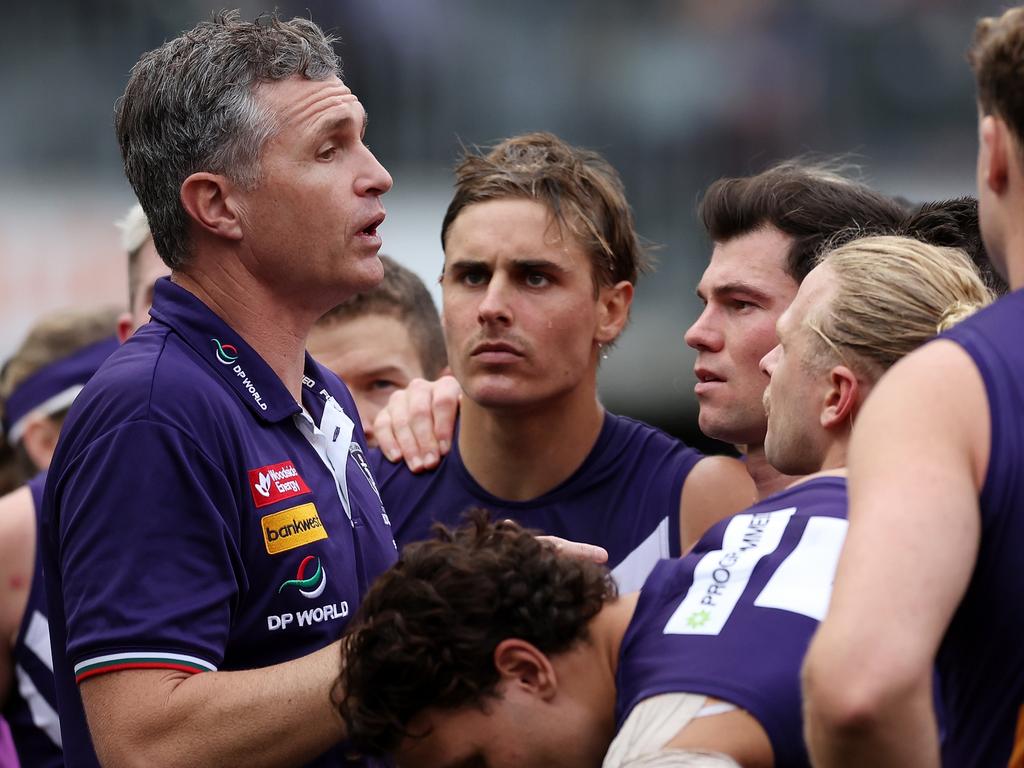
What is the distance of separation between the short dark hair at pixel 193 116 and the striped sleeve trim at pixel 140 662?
0.91 metres

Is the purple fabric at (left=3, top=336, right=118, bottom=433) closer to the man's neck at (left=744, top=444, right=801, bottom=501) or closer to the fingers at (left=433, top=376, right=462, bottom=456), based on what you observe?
the fingers at (left=433, top=376, right=462, bottom=456)

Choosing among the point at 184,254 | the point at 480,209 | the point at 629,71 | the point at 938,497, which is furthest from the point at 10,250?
the point at 938,497

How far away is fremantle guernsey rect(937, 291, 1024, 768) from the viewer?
181cm

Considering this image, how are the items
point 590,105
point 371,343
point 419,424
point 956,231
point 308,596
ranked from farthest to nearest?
point 590,105
point 371,343
point 419,424
point 956,231
point 308,596

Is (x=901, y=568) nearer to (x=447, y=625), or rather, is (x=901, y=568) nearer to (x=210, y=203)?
(x=447, y=625)

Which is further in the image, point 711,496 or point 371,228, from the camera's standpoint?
point 711,496

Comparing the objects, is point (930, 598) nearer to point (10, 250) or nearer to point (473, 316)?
point (473, 316)

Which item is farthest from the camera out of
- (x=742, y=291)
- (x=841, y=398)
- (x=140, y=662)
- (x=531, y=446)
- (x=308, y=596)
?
(x=531, y=446)

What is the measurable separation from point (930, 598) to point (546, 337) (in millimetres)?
2276

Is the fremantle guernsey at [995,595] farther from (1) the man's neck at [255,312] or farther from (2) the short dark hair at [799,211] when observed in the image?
(2) the short dark hair at [799,211]

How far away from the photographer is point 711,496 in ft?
12.2

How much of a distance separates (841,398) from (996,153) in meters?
0.76

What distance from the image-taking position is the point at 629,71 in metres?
10.0

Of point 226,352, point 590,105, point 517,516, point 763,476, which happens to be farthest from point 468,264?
point 590,105
